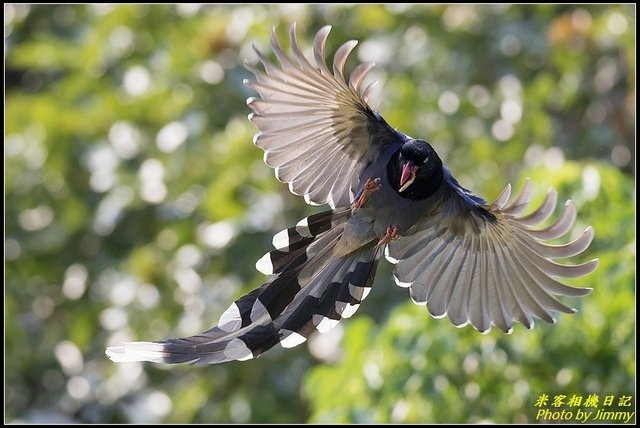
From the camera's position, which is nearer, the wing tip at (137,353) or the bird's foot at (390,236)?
the wing tip at (137,353)

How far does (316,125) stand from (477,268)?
837 millimetres

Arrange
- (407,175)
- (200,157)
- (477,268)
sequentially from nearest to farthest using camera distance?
1. (407,175)
2. (477,268)
3. (200,157)

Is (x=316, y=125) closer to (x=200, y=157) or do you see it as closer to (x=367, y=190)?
(x=367, y=190)

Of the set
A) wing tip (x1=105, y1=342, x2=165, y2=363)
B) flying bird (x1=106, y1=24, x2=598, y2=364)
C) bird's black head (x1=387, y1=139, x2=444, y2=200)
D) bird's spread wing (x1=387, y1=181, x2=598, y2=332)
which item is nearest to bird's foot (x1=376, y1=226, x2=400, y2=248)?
flying bird (x1=106, y1=24, x2=598, y2=364)

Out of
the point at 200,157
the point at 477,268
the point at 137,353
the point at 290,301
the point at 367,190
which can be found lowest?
the point at 137,353

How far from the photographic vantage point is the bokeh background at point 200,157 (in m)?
6.01

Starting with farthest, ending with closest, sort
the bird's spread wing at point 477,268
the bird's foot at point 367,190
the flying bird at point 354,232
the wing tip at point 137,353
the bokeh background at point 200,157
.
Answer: the bokeh background at point 200,157
the bird's spread wing at point 477,268
the bird's foot at point 367,190
the flying bird at point 354,232
the wing tip at point 137,353

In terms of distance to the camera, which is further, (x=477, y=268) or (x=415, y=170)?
(x=477, y=268)

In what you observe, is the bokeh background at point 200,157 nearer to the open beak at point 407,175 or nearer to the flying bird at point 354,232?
the flying bird at point 354,232

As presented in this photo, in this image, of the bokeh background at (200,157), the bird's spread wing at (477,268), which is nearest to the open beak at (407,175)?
the bird's spread wing at (477,268)

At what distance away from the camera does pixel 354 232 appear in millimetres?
3611

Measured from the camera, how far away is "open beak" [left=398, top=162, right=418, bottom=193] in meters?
3.48

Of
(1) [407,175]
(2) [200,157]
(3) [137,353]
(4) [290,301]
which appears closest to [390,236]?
(1) [407,175]

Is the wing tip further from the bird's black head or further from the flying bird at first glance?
the bird's black head
